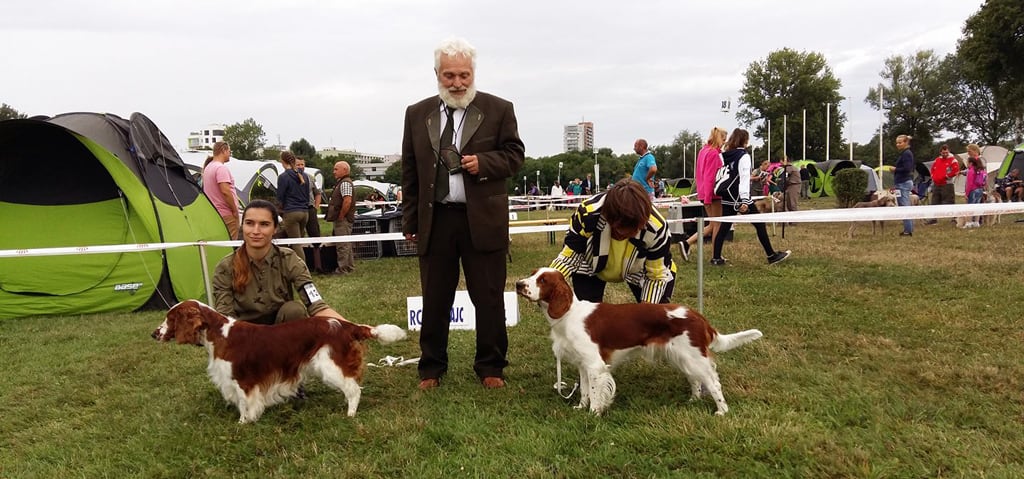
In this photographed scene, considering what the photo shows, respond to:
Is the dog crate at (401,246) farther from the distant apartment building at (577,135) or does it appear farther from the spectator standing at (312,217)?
the distant apartment building at (577,135)

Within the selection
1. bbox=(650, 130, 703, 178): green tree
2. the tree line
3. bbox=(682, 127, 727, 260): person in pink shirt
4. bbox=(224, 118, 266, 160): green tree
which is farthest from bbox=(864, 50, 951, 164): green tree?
bbox=(224, 118, 266, 160): green tree

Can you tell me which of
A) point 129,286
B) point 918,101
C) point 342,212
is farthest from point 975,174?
point 918,101

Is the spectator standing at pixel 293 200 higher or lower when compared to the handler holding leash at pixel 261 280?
higher

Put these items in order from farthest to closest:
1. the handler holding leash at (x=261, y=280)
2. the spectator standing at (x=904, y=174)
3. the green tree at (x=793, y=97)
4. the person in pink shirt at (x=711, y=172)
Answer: the green tree at (x=793, y=97) → the spectator standing at (x=904, y=174) → the person in pink shirt at (x=711, y=172) → the handler holding leash at (x=261, y=280)

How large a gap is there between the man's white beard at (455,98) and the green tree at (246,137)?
2826 inches

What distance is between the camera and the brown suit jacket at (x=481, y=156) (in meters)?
3.11

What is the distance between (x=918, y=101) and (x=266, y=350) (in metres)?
56.9

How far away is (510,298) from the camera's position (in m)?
4.57

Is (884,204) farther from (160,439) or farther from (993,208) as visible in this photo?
(160,439)

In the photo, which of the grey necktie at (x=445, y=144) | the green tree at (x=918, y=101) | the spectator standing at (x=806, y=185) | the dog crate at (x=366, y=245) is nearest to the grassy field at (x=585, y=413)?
the grey necktie at (x=445, y=144)

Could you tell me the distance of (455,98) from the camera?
306 centimetres

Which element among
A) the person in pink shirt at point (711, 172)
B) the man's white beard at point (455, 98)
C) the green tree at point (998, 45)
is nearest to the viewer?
the man's white beard at point (455, 98)

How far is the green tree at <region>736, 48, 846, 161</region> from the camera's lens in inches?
1737

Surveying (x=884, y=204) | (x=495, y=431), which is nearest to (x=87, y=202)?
(x=495, y=431)
